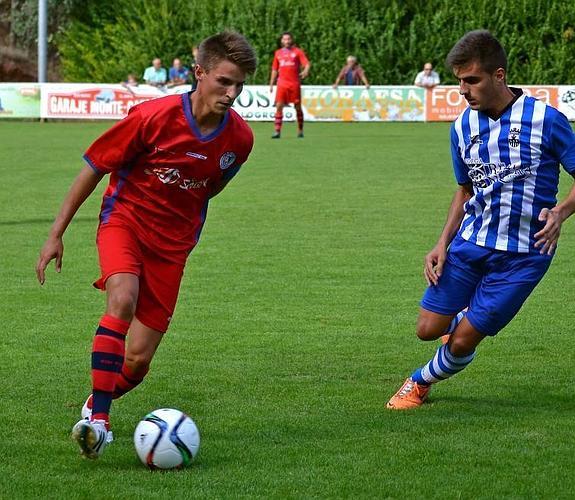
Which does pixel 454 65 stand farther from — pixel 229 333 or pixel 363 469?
pixel 229 333

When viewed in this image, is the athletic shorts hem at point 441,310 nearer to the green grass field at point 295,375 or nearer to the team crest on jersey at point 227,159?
the green grass field at point 295,375

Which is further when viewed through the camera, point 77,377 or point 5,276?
point 5,276

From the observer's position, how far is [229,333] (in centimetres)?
768

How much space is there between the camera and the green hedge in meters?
37.2

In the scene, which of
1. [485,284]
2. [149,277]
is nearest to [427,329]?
[485,284]

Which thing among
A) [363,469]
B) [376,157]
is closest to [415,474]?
[363,469]

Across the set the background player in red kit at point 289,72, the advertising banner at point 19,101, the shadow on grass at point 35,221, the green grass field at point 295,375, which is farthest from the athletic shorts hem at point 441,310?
the advertising banner at point 19,101

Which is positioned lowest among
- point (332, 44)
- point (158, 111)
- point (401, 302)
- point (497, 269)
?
point (332, 44)

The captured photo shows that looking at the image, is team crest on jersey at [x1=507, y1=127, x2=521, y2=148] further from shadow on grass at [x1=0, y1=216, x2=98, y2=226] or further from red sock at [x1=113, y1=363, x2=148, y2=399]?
shadow on grass at [x1=0, y1=216, x2=98, y2=226]

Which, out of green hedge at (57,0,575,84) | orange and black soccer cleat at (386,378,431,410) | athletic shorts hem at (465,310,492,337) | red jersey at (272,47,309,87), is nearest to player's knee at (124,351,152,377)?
orange and black soccer cleat at (386,378,431,410)

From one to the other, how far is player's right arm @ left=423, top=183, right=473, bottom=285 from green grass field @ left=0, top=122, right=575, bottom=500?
0.64 metres

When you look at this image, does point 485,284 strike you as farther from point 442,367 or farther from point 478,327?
point 442,367

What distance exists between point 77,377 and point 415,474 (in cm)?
235

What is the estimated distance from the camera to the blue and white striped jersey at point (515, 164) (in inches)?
218
